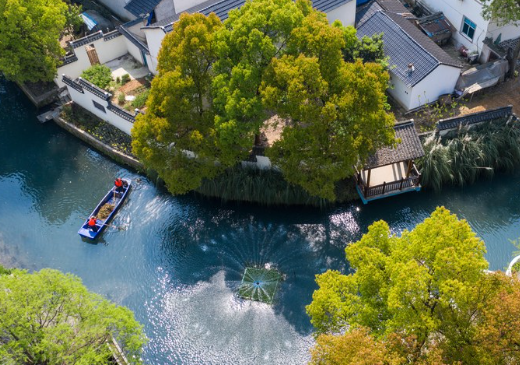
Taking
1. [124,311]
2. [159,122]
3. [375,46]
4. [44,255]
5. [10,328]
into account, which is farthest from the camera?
[375,46]

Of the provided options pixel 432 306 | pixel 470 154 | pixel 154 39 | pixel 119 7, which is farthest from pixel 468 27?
pixel 119 7

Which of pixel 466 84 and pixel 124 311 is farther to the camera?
pixel 466 84

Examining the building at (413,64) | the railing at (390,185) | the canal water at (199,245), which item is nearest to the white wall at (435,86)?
the building at (413,64)

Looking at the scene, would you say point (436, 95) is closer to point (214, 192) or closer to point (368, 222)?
point (368, 222)

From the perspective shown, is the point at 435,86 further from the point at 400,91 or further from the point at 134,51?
the point at 134,51

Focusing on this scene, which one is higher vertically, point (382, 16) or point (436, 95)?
point (382, 16)

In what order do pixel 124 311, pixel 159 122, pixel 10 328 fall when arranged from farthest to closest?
pixel 159 122, pixel 124 311, pixel 10 328

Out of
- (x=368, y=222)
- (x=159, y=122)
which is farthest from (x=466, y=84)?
(x=159, y=122)

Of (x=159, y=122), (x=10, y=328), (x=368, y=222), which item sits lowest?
(x=368, y=222)
